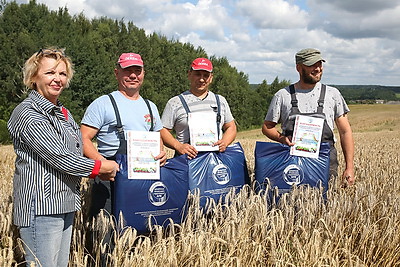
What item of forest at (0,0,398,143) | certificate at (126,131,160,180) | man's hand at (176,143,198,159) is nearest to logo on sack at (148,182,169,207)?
certificate at (126,131,160,180)

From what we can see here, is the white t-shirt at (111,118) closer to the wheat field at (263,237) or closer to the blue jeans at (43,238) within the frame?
the wheat field at (263,237)

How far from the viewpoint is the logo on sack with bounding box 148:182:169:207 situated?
3182 mm

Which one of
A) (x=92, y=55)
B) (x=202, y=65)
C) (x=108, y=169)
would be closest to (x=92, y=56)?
(x=92, y=55)

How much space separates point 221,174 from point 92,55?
29.2 meters

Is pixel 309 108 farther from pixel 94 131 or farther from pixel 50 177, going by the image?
pixel 50 177

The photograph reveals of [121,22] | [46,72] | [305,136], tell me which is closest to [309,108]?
[305,136]

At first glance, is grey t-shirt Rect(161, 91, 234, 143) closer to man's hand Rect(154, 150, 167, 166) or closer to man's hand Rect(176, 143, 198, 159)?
man's hand Rect(176, 143, 198, 159)

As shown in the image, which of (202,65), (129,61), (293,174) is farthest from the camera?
(202,65)

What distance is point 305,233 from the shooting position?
2.85m

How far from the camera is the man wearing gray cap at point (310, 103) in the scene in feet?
12.6

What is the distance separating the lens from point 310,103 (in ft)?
12.8

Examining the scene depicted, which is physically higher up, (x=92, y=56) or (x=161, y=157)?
(x=92, y=56)

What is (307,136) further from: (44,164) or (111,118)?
(44,164)

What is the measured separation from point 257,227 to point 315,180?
3.33 feet
